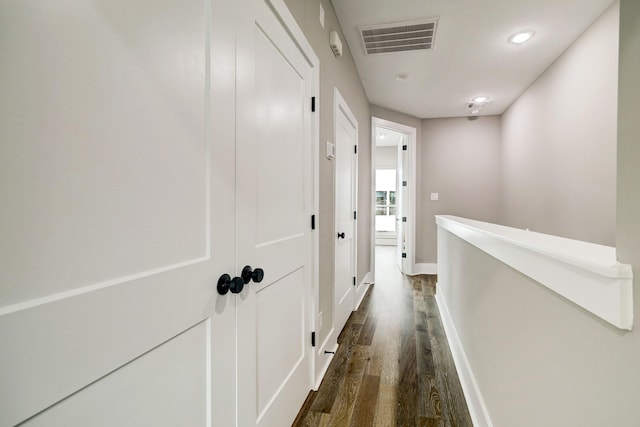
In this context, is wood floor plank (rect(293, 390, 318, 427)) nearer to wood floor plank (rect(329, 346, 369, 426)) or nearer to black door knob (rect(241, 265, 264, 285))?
wood floor plank (rect(329, 346, 369, 426))

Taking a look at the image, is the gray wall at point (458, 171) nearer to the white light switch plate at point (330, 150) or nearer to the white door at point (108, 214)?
the white light switch plate at point (330, 150)

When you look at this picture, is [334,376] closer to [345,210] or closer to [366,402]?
[366,402]

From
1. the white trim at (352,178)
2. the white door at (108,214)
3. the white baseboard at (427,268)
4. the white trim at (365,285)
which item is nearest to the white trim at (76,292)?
the white door at (108,214)

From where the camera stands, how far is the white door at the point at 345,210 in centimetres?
254

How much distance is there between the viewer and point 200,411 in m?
0.85

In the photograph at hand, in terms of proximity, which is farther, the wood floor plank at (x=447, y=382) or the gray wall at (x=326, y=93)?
the gray wall at (x=326, y=93)

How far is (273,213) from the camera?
4.36 ft

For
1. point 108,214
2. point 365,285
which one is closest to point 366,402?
point 108,214

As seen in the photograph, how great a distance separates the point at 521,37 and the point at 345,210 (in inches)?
84.5

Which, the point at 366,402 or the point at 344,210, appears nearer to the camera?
the point at 366,402

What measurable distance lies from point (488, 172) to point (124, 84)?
5384mm

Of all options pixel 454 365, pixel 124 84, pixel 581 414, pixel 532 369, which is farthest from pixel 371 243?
pixel 124 84

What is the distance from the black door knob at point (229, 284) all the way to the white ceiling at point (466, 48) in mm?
2254

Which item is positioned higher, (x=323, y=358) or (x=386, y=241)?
(x=386, y=241)
